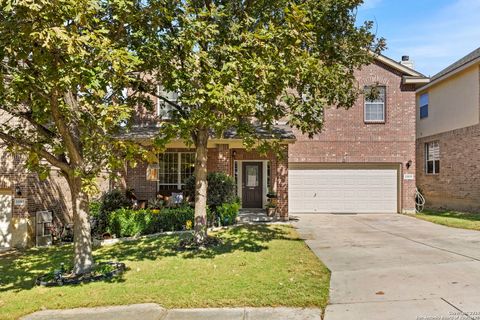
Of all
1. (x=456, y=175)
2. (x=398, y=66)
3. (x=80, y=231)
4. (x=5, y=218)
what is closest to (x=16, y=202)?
(x=5, y=218)

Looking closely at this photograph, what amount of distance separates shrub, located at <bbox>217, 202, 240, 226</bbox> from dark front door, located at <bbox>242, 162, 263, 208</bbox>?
12.1ft

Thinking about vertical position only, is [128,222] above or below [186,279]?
above

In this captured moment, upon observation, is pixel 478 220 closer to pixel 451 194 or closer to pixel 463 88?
pixel 451 194

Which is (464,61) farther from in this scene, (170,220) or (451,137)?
(170,220)

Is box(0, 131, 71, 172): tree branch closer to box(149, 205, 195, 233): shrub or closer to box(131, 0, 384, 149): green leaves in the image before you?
box(131, 0, 384, 149): green leaves

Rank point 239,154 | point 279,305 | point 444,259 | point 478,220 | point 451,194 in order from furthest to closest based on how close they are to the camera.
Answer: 1. point 451,194
2. point 239,154
3. point 478,220
4. point 444,259
5. point 279,305

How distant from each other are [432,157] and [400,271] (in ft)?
51.9

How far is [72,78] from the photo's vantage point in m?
5.34

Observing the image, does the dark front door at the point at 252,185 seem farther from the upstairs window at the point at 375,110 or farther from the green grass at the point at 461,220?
the green grass at the point at 461,220

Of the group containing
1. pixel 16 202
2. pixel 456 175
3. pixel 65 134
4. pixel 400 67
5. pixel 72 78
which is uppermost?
pixel 400 67

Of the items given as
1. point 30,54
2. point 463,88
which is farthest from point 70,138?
point 463,88

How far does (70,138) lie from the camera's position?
276 inches

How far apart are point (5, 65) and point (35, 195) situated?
735 centimetres

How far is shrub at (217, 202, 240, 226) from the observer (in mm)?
13422
